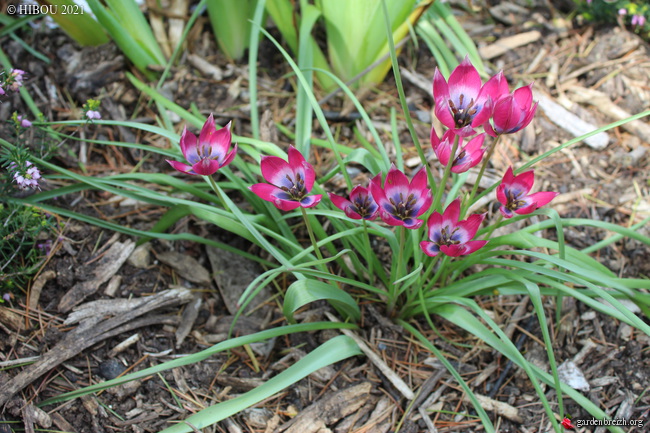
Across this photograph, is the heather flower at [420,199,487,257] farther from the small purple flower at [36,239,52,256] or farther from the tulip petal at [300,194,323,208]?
the small purple flower at [36,239,52,256]

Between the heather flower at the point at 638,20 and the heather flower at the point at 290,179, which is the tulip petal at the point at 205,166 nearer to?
the heather flower at the point at 290,179

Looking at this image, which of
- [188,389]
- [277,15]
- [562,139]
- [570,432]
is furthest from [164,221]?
[562,139]

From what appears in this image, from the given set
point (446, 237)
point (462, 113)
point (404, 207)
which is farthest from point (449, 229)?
point (462, 113)

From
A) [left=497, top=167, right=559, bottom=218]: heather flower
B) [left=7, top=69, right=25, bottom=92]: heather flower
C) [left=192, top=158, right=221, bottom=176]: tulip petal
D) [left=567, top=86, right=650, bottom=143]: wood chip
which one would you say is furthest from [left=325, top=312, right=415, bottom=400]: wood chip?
[left=567, top=86, right=650, bottom=143]: wood chip

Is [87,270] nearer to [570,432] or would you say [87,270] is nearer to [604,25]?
[570,432]

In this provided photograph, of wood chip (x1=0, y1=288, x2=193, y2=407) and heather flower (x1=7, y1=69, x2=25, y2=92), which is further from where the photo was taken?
heather flower (x1=7, y1=69, x2=25, y2=92)


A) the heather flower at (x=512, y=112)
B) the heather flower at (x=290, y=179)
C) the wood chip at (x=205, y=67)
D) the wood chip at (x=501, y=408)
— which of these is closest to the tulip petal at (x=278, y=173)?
the heather flower at (x=290, y=179)
